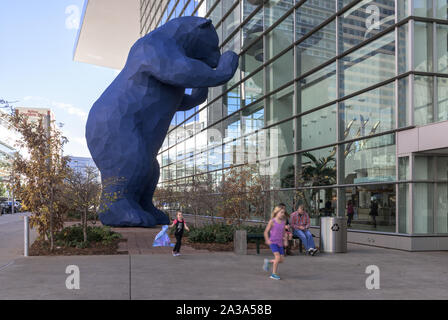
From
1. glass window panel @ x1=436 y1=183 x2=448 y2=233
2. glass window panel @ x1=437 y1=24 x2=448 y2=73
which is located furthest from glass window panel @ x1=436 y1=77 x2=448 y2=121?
glass window panel @ x1=436 y1=183 x2=448 y2=233

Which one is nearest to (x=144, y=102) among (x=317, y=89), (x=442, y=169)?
(x=317, y=89)

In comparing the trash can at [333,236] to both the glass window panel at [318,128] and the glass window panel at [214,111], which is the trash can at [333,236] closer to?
the glass window panel at [318,128]

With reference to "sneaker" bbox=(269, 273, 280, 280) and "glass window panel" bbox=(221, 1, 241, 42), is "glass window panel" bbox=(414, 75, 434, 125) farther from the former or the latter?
"glass window panel" bbox=(221, 1, 241, 42)

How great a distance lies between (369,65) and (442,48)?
6.81 ft

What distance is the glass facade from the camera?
1166cm

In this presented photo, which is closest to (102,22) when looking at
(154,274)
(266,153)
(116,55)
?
(116,55)

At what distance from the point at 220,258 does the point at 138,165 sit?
6827mm

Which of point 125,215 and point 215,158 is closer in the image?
point 125,215

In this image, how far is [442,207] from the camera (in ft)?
38.5

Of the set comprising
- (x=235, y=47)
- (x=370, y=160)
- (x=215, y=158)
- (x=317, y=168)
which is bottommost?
(x=317, y=168)

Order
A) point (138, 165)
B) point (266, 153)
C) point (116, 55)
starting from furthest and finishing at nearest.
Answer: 1. point (116, 55)
2. point (266, 153)
3. point (138, 165)

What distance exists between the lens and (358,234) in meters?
13.3

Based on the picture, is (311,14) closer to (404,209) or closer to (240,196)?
(240,196)
